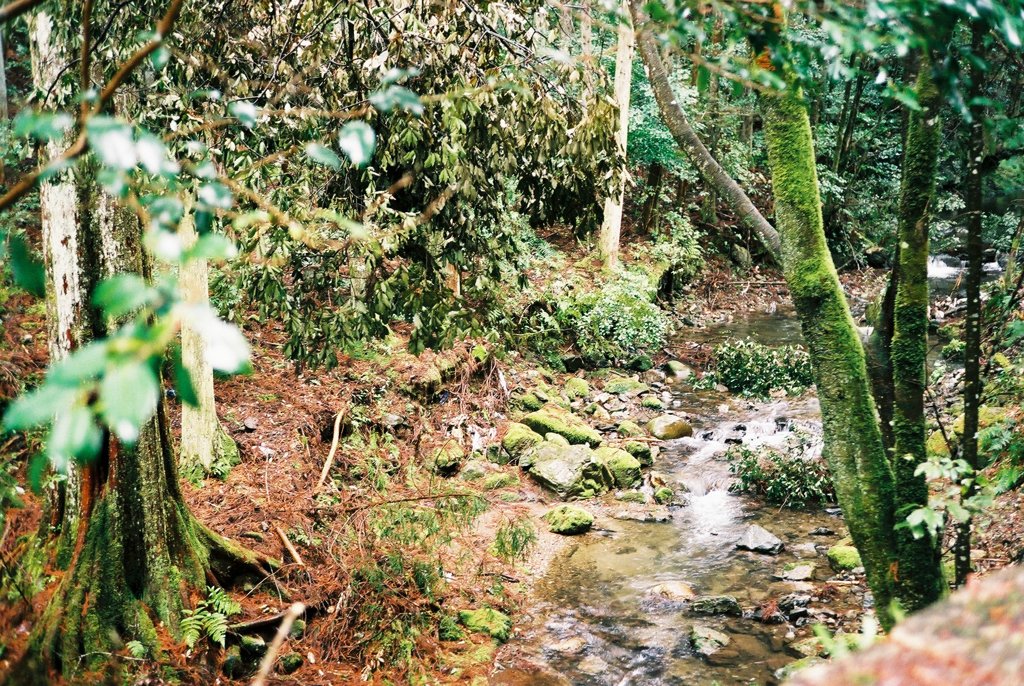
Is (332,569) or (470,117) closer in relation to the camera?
(470,117)

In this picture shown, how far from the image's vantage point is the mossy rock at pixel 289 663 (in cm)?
482

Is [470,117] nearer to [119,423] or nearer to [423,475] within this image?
[119,423]

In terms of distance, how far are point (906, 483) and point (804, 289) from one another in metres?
1.20

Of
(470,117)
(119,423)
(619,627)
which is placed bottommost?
(619,627)

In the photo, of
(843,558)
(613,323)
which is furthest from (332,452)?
(613,323)

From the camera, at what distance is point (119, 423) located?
794 millimetres

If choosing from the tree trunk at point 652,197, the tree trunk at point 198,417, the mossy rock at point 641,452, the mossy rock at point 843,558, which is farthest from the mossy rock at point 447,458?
the tree trunk at point 652,197

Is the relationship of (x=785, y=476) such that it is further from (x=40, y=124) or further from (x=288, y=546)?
(x=40, y=124)

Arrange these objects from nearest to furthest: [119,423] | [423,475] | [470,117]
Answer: [119,423]
[470,117]
[423,475]

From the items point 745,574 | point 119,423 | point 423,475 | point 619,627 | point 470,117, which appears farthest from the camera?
point 423,475

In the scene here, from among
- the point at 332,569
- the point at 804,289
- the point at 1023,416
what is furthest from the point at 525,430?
the point at 804,289

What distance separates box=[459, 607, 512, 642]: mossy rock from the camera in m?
6.04

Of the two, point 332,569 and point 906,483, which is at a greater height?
point 906,483

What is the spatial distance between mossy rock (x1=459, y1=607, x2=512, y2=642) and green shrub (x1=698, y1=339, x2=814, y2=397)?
26.1ft
